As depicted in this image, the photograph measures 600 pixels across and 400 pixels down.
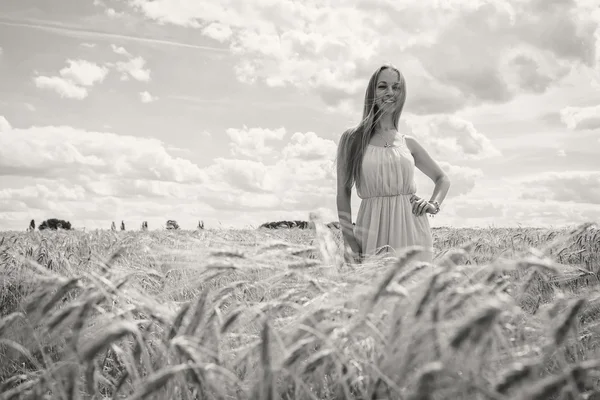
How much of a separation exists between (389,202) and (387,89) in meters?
0.89

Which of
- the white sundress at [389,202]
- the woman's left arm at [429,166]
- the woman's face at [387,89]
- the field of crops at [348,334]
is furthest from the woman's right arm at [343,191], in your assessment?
the field of crops at [348,334]

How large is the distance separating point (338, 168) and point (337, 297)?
2.31 meters

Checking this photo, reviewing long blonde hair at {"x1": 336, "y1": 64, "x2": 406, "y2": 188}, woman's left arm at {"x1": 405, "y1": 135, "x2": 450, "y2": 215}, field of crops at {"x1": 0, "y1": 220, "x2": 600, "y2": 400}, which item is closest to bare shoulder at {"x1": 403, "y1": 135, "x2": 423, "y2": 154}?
woman's left arm at {"x1": 405, "y1": 135, "x2": 450, "y2": 215}

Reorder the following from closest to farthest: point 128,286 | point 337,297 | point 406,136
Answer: point 337,297 < point 128,286 < point 406,136

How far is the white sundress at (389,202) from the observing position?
4.00 m

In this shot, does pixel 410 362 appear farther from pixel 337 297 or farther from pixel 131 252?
pixel 131 252

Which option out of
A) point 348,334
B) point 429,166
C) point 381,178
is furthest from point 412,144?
point 348,334

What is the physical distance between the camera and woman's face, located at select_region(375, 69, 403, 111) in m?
4.05

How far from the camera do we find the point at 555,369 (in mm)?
2705

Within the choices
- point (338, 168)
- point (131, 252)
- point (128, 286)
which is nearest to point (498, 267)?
point (128, 286)

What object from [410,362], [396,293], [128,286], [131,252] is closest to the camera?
[410,362]

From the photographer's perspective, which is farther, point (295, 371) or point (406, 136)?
point (406, 136)

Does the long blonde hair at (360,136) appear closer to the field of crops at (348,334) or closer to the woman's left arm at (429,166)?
the woman's left arm at (429,166)

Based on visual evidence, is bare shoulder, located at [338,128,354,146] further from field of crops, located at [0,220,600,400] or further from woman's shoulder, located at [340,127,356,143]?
field of crops, located at [0,220,600,400]
